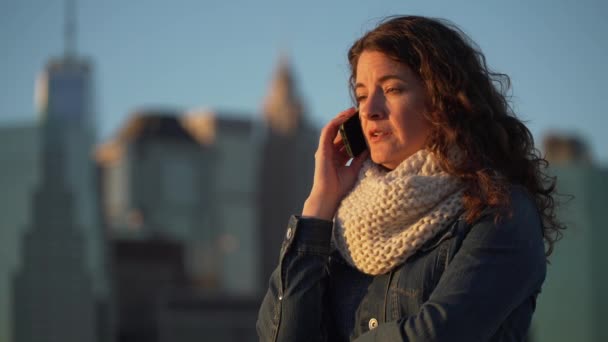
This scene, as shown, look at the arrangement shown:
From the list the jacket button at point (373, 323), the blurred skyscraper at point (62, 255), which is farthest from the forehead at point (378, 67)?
the blurred skyscraper at point (62, 255)

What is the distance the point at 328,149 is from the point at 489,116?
2.05ft

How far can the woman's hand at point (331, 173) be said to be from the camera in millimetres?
Result: 3562

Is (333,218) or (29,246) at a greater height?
(333,218)

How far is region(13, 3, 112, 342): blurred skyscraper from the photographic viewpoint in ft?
353

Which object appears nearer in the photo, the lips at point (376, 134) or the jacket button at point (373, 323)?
the jacket button at point (373, 323)

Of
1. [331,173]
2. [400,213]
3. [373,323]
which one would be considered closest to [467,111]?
[400,213]

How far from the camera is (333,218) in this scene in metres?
3.54

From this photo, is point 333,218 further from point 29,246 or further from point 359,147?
point 29,246

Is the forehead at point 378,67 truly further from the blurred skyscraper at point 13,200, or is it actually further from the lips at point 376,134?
the blurred skyscraper at point 13,200

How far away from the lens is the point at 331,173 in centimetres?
367

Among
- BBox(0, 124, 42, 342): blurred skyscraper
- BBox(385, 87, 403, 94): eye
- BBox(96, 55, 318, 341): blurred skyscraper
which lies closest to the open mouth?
BBox(385, 87, 403, 94): eye

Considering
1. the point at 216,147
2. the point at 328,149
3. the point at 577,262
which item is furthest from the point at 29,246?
the point at 328,149

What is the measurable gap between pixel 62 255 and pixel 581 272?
5392 centimetres

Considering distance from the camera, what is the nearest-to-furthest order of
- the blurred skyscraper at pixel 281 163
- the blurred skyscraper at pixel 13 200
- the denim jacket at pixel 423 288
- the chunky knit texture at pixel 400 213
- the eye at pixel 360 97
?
the denim jacket at pixel 423 288, the chunky knit texture at pixel 400 213, the eye at pixel 360 97, the blurred skyscraper at pixel 13 200, the blurred skyscraper at pixel 281 163
